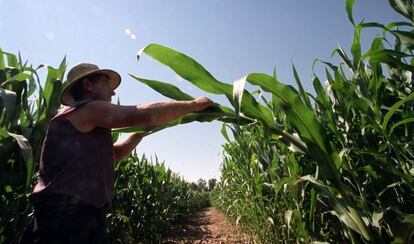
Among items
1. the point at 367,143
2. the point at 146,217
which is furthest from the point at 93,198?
the point at 146,217

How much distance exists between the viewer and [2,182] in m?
1.65

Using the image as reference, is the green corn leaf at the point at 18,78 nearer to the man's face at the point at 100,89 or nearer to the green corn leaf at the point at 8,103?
the green corn leaf at the point at 8,103

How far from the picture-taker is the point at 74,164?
154cm

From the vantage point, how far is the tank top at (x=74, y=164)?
1.53 m

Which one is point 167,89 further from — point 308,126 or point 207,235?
point 207,235

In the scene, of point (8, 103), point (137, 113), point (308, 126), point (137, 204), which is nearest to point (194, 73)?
point (137, 113)

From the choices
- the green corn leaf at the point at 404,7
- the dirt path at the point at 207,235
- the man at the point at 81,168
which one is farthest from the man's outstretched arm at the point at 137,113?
the dirt path at the point at 207,235

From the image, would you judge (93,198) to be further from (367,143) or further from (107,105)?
(367,143)

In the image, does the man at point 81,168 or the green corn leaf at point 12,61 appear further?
the green corn leaf at point 12,61

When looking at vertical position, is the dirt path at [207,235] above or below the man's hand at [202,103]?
below

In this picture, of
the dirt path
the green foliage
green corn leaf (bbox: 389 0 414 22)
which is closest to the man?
green corn leaf (bbox: 389 0 414 22)

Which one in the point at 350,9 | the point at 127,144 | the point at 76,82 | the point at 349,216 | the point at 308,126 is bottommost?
the point at 349,216

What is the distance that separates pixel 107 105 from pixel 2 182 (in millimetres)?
627

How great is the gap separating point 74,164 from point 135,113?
1.19 ft
